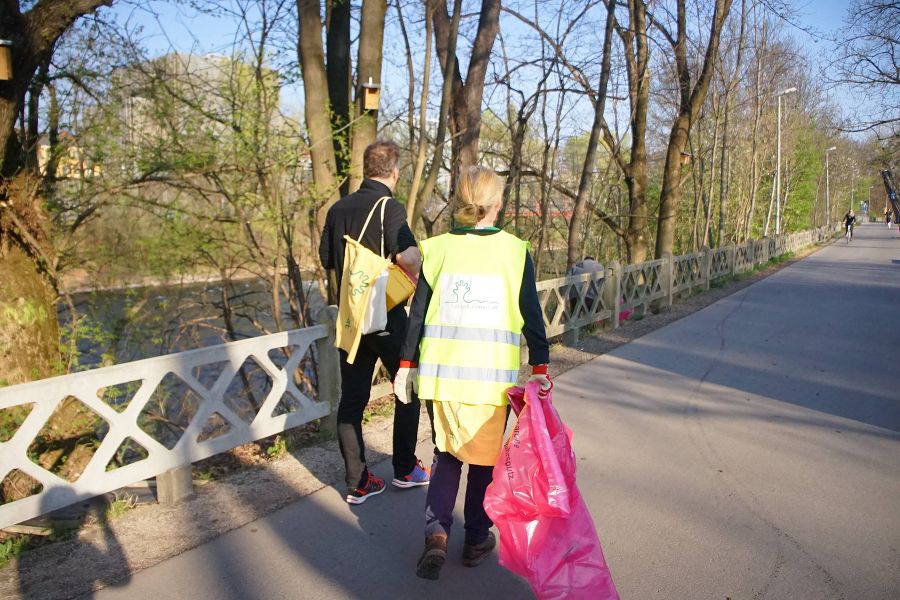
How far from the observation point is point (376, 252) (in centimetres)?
374

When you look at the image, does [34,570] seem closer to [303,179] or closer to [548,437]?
[548,437]

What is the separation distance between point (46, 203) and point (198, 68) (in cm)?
222

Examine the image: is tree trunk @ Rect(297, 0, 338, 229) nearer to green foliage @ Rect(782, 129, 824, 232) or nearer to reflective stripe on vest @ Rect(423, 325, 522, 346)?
reflective stripe on vest @ Rect(423, 325, 522, 346)

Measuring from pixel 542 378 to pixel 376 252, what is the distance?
136 centimetres

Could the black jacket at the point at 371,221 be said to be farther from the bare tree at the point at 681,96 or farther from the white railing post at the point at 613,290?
the bare tree at the point at 681,96

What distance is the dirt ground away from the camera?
303 centimetres

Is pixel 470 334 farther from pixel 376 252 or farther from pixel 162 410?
pixel 162 410

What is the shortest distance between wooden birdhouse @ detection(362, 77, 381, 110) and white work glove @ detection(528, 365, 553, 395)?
17.0 feet

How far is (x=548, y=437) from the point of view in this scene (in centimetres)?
266

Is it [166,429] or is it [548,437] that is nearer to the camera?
[548,437]

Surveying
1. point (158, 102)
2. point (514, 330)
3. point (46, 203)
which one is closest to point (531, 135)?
point (158, 102)

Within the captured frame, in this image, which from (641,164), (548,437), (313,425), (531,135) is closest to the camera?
(548,437)

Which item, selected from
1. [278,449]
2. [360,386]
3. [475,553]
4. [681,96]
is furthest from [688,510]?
[681,96]

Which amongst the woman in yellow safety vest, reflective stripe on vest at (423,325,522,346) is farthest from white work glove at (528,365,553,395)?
reflective stripe on vest at (423,325,522,346)
